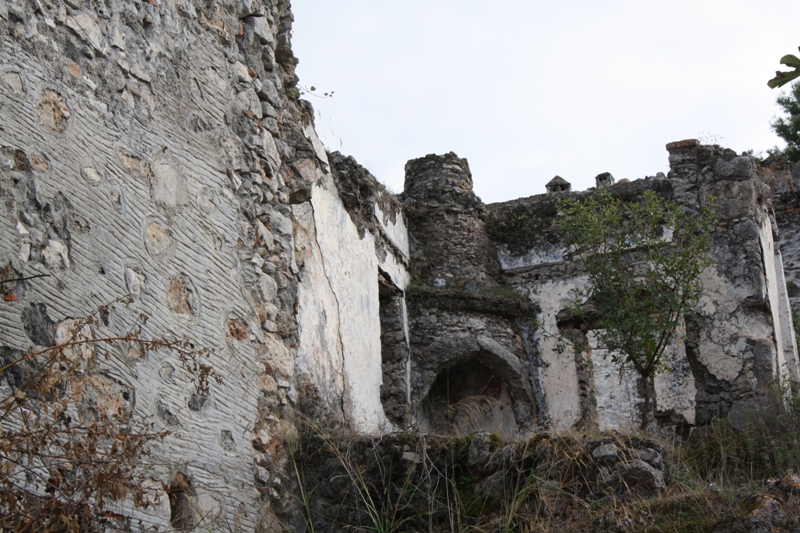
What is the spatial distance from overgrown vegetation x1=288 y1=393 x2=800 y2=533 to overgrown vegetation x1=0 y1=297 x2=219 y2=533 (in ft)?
4.26

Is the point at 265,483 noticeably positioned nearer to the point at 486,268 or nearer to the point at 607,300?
the point at 607,300

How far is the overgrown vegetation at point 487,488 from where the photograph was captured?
4492 millimetres

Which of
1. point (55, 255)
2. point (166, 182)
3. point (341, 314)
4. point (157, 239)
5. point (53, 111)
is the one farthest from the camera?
point (341, 314)

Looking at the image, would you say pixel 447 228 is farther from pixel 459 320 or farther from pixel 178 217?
pixel 178 217

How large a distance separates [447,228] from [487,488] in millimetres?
6380

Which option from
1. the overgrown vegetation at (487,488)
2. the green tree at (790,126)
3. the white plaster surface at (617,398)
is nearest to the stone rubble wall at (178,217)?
the overgrown vegetation at (487,488)

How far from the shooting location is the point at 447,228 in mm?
11188

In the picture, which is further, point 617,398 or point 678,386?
point 617,398

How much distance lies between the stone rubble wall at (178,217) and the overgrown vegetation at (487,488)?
289 millimetres

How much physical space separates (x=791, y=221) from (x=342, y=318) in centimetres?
970

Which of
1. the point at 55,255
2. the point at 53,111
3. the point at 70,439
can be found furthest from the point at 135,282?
the point at 70,439

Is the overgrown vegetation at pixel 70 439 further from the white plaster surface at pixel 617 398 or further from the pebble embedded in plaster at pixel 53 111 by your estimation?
the white plaster surface at pixel 617 398

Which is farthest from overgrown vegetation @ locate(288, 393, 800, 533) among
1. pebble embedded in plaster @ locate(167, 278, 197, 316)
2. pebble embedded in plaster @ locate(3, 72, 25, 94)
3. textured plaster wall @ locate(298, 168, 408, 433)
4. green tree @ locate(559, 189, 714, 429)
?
green tree @ locate(559, 189, 714, 429)

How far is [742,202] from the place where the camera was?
10.3 metres
